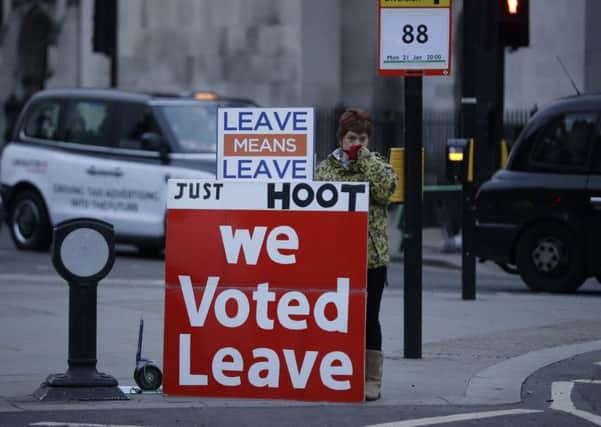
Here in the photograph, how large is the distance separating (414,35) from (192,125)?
995 centimetres

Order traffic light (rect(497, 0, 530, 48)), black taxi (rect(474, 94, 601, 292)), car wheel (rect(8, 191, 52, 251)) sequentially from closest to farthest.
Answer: traffic light (rect(497, 0, 530, 48)), black taxi (rect(474, 94, 601, 292)), car wheel (rect(8, 191, 52, 251))

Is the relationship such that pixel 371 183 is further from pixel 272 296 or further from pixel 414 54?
pixel 414 54

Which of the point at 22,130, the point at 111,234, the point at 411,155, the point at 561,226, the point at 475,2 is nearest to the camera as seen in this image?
the point at 111,234

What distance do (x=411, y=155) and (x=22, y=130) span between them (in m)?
11.9

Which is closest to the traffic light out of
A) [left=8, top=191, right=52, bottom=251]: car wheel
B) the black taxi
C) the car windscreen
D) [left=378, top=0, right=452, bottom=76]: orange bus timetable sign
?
the black taxi

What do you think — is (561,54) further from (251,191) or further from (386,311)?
(251,191)

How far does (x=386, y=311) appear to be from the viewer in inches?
531

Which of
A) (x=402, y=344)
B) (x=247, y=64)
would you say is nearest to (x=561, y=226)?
(x=402, y=344)

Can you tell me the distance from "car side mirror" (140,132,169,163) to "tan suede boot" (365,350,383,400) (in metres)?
10.8

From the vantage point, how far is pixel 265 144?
9516 millimetres

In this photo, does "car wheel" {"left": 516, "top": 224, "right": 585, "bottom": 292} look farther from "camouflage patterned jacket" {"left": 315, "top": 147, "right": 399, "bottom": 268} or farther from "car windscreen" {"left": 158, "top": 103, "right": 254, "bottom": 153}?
"camouflage patterned jacket" {"left": 315, "top": 147, "right": 399, "bottom": 268}

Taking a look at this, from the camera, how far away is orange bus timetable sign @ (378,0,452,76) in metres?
10.4

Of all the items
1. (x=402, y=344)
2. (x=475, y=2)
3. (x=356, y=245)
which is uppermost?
(x=475, y=2)

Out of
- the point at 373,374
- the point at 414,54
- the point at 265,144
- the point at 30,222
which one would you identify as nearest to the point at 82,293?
the point at 265,144
